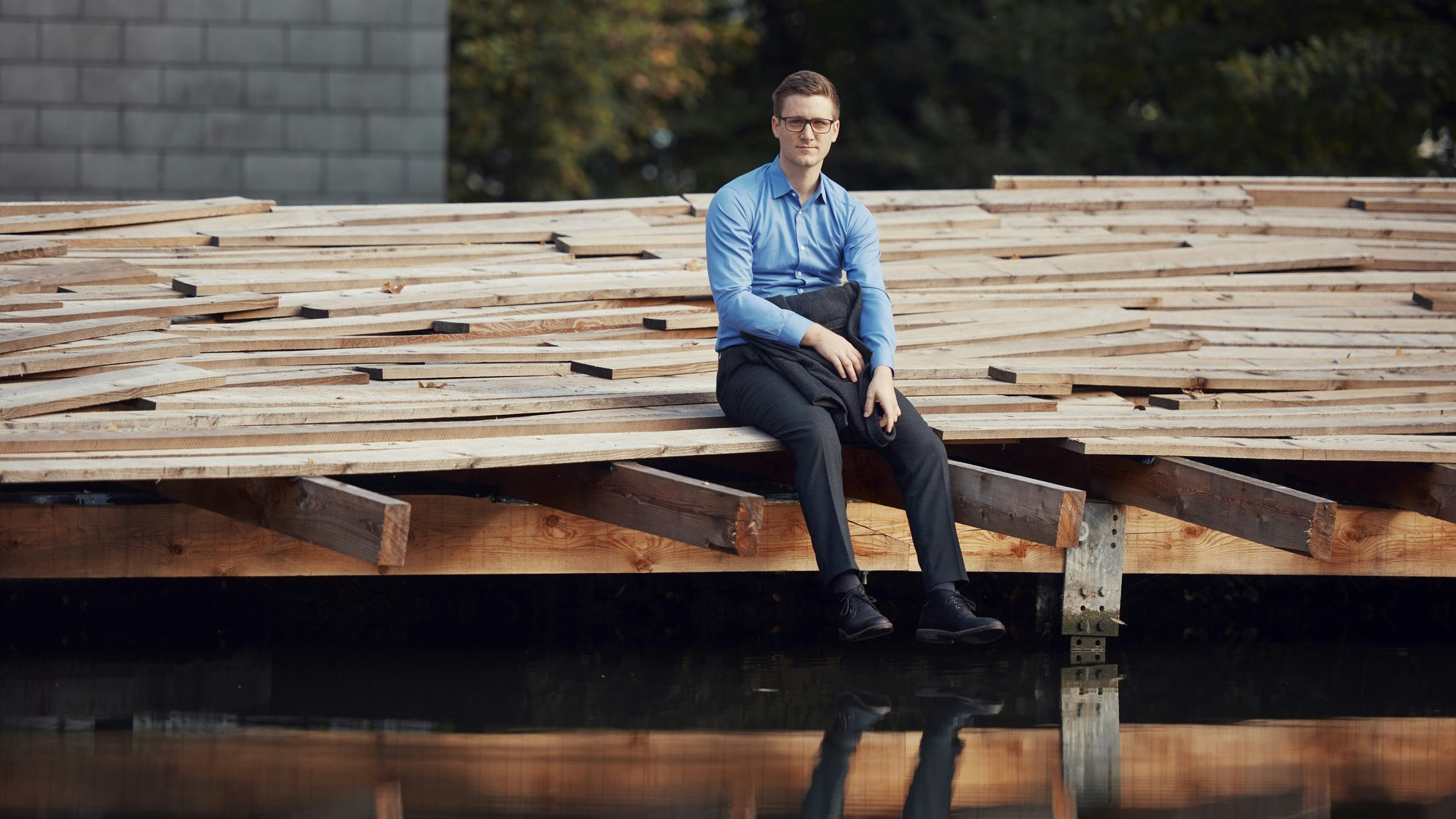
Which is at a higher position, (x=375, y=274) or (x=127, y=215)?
(x=127, y=215)

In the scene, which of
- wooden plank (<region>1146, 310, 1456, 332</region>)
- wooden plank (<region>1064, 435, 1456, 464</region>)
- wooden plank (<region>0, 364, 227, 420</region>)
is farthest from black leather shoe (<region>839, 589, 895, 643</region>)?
wooden plank (<region>1146, 310, 1456, 332</region>)

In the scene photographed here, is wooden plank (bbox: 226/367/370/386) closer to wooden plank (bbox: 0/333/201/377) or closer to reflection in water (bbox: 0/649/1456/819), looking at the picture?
wooden plank (bbox: 0/333/201/377)

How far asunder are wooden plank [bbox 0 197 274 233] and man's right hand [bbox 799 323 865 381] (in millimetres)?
3961

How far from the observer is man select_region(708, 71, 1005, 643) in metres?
5.08

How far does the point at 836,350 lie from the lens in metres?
5.29

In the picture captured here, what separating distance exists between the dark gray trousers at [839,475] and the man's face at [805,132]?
2.30 feet

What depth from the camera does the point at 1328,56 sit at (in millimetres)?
15906

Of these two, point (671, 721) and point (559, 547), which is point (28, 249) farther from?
point (671, 721)

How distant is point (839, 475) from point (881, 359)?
0.44 meters

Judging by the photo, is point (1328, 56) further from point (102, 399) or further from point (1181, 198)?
point (102, 399)

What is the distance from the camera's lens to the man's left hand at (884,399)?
5203 millimetres

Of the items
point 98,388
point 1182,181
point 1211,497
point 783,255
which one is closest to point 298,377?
point 98,388

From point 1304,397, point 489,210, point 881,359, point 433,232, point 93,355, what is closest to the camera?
point 881,359

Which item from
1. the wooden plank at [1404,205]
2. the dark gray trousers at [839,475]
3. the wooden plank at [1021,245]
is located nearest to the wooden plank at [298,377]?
the dark gray trousers at [839,475]
